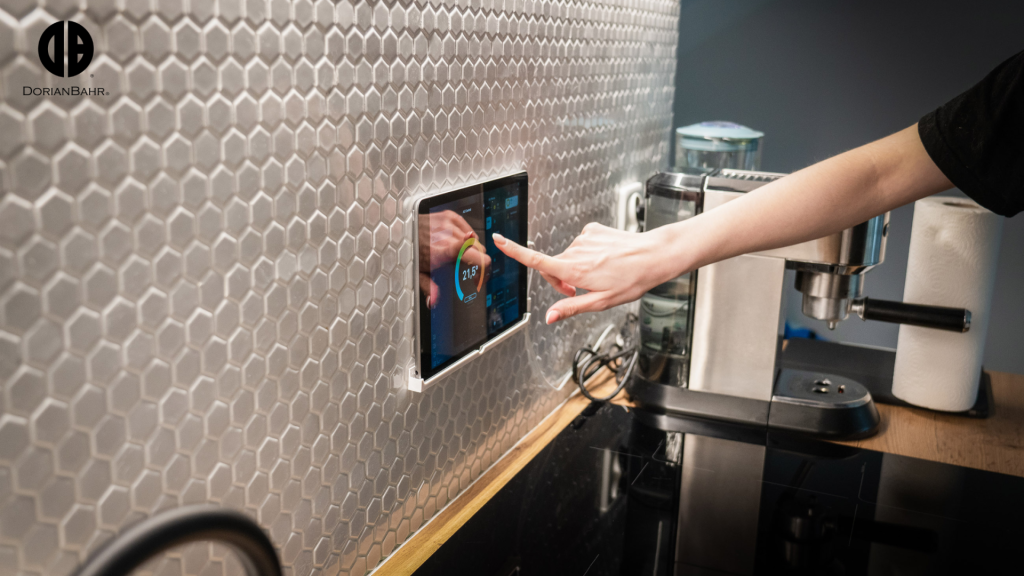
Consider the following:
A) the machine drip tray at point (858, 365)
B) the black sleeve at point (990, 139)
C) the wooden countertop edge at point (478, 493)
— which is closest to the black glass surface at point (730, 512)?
the wooden countertop edge at point (478, 493)

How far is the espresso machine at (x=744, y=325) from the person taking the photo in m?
1.17

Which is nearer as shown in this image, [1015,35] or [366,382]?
[366,382]

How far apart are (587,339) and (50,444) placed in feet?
3.33

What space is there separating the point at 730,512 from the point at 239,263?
2.26 ft

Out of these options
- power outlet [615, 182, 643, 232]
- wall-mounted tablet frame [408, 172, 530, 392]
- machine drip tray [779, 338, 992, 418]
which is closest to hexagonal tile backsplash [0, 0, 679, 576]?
wall-mounted tablet frame [408, 172, 530, 392]

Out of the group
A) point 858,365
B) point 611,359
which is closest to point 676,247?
point 611,359

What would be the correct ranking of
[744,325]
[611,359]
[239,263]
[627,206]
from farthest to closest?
[627,206]
[611,359]
[744,325]
[239,263]

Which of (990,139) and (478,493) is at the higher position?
(990,139)

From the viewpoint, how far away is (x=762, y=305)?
1.20 m

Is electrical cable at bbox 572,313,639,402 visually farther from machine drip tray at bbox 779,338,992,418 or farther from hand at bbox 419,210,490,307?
hand at bbox 419,210,490,307

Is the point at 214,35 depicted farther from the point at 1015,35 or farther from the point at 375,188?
the point at 1015,35

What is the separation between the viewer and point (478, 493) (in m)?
1.02

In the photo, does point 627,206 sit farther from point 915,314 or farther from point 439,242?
point 439,242

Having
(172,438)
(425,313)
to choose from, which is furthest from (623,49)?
(172,438)
